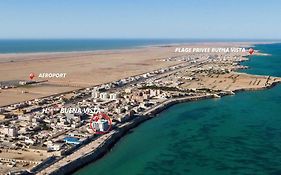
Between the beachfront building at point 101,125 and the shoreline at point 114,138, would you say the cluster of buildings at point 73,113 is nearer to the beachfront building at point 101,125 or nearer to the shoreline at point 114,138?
the beachfront building at point 101,125

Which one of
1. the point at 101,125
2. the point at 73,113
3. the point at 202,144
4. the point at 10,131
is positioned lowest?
the point at 202,144

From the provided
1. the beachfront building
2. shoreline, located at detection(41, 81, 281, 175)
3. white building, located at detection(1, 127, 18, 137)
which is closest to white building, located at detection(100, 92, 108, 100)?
shoreline, located at detection(41, 81, 281, 175)

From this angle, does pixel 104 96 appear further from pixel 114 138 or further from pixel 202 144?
pixel 202 144

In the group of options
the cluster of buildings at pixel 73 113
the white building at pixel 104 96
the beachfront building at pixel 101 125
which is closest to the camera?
the cluster of buildings at pixel 73 113

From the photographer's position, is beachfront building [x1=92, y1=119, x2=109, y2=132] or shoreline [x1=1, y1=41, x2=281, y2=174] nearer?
shoreline [x1=1, y1=41, x2=281, y2=174]

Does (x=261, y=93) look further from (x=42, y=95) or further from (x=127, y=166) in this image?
(x=127, y=166)

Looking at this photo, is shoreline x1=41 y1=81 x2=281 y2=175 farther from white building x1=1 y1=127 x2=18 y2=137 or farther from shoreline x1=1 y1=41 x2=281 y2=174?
white building x1=1 y1=127 x2=18 y2=137

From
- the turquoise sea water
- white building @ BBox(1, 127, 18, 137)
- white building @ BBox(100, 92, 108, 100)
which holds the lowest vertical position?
the turquoise sea water

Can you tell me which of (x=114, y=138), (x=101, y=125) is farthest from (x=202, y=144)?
(x=101, y=125)

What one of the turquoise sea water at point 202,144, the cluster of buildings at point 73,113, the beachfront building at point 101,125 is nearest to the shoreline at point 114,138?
the turquoise sea water at point 202,144
